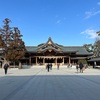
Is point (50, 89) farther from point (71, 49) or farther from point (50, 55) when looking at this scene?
point (71, 49)

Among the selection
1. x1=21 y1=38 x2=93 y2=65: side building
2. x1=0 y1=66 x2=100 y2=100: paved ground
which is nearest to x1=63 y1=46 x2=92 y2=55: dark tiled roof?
x1=21 y1=38 x2=93 y2=65: side building

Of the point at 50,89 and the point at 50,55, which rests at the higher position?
the point at 50,55

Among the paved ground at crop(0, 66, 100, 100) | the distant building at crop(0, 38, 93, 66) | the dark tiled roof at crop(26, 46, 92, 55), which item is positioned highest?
the dark tiled roof at crop(26, 46, 92, 55)

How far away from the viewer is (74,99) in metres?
9.37

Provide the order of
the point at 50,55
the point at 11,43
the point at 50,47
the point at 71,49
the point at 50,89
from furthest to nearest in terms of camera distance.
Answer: the point at 71,49
the point at 50,55
the point at 50,47
the point at 11,43
the point at 50,89

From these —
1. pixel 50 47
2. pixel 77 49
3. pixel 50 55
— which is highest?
pixel 50 47

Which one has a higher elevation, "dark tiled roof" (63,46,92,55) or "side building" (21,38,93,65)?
"dark tiled roof" (63,46,92,55)

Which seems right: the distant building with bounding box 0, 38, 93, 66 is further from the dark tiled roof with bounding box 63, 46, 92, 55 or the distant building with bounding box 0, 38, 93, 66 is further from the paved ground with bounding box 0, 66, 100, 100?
the paved ground with bounding box 0, 66, 100, 100

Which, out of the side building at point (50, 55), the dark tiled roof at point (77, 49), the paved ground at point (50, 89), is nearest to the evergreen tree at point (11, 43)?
the side building at point (50, 55)

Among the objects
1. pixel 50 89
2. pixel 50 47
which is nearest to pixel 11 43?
pixel 50 47

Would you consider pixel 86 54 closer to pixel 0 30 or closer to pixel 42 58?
pixel 42 58

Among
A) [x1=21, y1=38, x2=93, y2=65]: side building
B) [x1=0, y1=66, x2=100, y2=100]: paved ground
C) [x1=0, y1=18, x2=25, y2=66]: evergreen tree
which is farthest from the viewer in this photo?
[x1=21, y1=38, x2=93, y2=65]: side building

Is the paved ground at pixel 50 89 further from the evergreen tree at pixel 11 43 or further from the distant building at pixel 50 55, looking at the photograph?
the distant building at pixel 50 55

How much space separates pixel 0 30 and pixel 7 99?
158 ft
